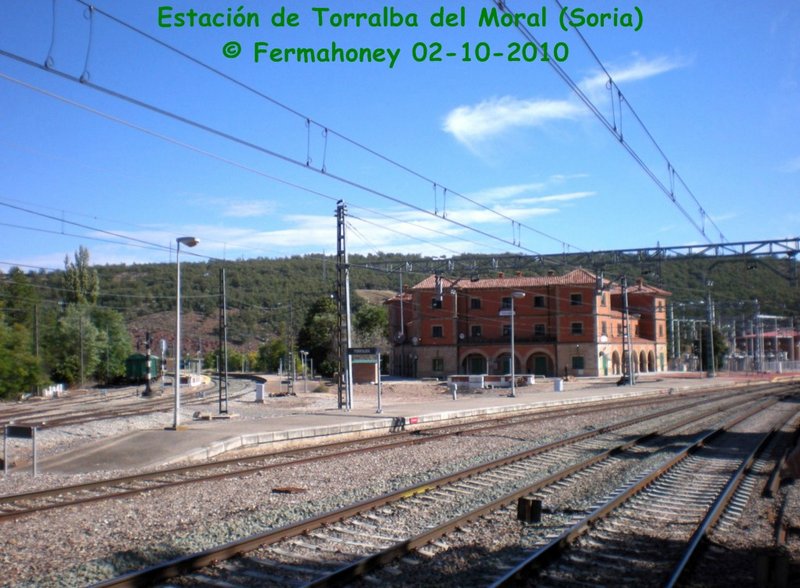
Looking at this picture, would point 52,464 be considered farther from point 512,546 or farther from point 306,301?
point 306,301

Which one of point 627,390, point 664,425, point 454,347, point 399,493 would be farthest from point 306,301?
point 399,493

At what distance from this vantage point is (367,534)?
29.4ft

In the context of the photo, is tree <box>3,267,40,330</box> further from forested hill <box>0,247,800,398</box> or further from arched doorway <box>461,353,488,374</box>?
arched doorway <box>461,353,488,374</box>

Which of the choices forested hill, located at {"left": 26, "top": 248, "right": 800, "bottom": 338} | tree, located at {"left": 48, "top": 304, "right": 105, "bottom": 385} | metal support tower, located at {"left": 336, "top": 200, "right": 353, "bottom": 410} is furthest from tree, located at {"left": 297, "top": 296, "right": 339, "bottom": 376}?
metal support tower, located at {"left": 336, "top": 200, "right": 353, "bottom": 410}

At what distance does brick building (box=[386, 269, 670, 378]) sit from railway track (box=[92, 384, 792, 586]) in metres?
58.5

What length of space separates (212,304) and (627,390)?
10414 cm

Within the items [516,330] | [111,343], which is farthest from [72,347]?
[516,330]

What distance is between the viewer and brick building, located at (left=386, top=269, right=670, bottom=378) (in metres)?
72.2

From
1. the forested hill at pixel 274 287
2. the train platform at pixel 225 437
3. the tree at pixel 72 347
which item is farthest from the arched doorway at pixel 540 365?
the train platform at pixel 225 437

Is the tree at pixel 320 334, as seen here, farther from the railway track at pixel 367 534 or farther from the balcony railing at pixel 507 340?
the railway track at pixel 367 534

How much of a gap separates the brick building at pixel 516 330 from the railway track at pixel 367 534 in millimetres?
58522

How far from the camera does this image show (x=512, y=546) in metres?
8.46

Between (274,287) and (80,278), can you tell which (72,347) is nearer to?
(80,278)

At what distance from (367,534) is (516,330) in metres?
67.6
